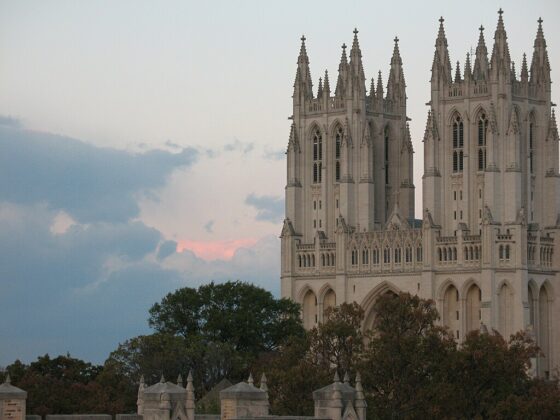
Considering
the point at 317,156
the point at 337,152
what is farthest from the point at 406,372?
the point at 317,156

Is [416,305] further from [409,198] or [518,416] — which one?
[409,198]

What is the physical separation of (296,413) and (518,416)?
967 centimetres

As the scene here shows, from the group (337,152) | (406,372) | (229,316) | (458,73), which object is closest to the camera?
(406,372)

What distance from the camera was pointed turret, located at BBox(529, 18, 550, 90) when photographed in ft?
474

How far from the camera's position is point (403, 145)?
5955 inches

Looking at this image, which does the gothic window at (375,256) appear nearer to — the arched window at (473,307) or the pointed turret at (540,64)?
the arched window at (473,307)

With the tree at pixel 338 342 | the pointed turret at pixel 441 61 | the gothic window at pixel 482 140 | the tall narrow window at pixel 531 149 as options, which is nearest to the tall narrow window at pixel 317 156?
the pointed turret at pixel 441 61

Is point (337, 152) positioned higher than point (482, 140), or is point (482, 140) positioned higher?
point (337, 152)

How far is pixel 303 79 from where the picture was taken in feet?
506

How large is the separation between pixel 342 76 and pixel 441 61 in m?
9.02

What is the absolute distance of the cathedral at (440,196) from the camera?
138875 millimetres

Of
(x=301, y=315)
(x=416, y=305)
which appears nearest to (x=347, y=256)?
(x=301, y=315)

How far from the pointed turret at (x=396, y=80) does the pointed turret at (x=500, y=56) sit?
36.2ft

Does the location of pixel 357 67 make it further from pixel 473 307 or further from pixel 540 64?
pixel 473 307
